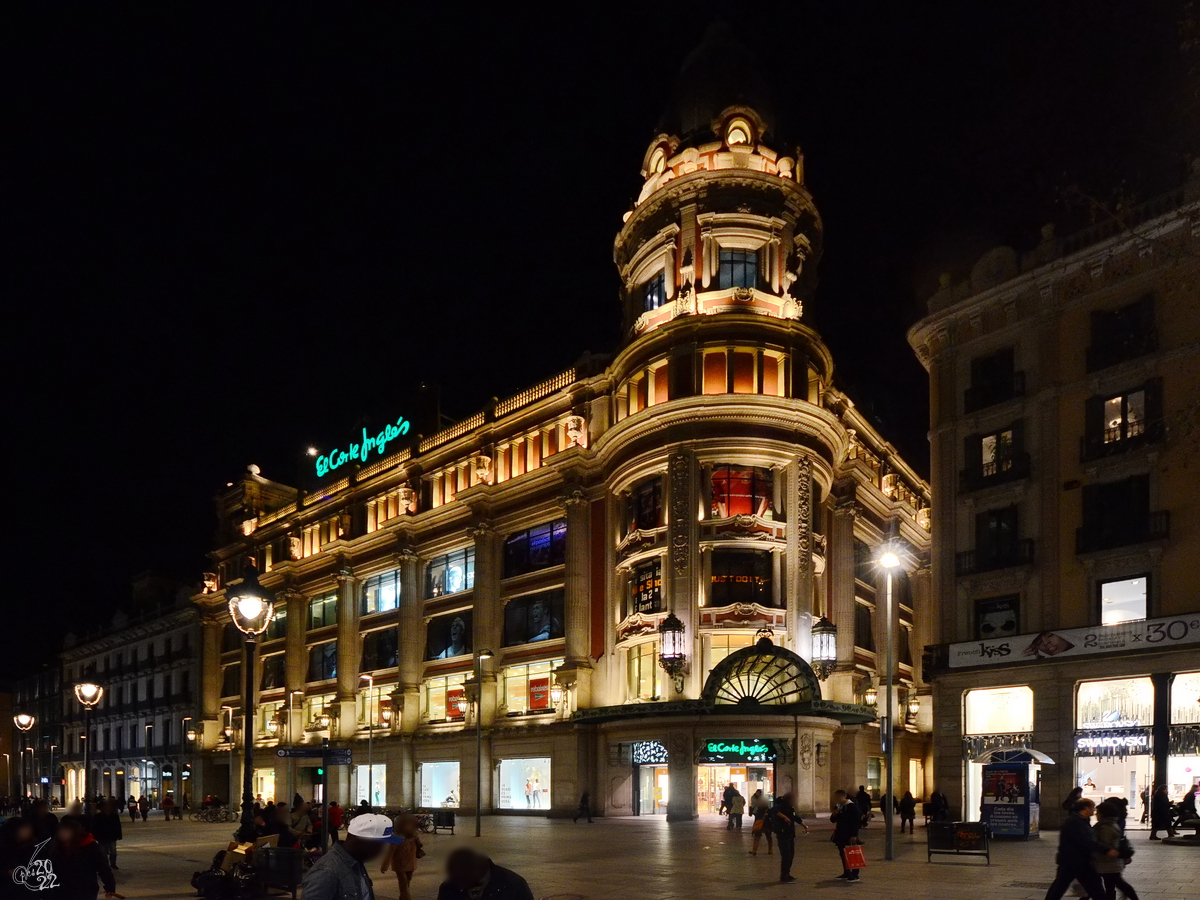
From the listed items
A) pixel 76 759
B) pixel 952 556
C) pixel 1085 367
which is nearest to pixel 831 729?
pixel 952 556

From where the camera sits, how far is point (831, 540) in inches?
2391

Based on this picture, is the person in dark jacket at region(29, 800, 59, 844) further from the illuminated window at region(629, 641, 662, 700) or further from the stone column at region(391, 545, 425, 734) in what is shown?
the stone column at region(391, 545, 425, 734)

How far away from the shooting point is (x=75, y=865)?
34.4 feet

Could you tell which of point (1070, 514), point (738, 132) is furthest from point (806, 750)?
point (738, 132)

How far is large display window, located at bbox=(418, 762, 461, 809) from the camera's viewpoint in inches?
2479

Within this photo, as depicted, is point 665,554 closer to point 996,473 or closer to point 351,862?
point 996,473

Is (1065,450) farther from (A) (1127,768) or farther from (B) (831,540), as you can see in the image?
(B) (831,540)

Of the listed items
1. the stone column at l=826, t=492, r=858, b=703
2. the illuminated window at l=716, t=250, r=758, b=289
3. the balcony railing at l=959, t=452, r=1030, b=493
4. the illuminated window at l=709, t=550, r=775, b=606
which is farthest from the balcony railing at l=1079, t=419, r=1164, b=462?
the stone column at l=826, t=492, r=858, b=703

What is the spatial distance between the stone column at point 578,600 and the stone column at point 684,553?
6.20m

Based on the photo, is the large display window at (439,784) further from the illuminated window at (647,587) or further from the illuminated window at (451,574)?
the illuminated window at (647,587)

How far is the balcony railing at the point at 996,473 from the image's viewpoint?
39812mm

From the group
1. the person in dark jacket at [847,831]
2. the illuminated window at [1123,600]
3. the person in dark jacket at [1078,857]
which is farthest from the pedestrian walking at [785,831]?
the illuminated window at [1123,600]

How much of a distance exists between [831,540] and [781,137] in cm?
2098

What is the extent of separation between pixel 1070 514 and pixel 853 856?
20.1 metres
